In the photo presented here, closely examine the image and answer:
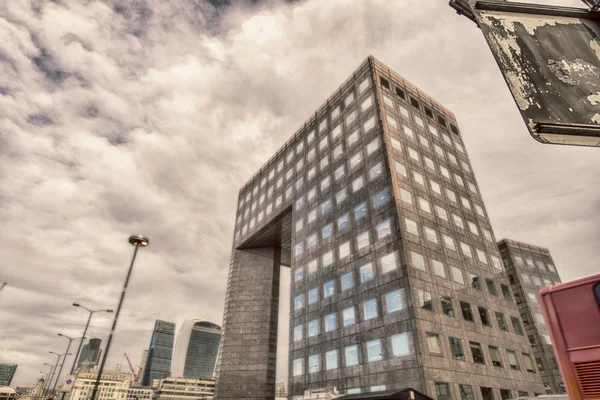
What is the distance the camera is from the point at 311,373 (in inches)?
1458

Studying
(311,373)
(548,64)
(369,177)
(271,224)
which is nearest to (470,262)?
(369,177)

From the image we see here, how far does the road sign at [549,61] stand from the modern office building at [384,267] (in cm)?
2876

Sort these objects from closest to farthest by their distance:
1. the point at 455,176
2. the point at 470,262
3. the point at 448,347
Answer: the point at 448,347, the point at 470,262, the point at 455,176

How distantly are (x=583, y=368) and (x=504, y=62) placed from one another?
230 inches

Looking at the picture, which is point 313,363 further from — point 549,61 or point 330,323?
point 549,61

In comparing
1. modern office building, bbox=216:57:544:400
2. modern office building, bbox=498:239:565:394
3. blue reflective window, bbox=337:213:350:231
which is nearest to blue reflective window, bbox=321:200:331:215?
modern office building, bbox=216:57:544:400

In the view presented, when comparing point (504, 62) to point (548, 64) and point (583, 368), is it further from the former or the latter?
point (583, 368)

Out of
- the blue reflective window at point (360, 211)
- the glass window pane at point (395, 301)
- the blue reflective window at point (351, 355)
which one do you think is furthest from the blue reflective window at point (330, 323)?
the blue reflective window at point (360, 211)

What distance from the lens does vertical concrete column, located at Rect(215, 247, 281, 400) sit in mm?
55125

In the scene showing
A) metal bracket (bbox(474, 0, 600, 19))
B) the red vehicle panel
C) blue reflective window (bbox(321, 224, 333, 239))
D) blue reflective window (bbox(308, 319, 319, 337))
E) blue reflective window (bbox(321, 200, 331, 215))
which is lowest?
the red vehicle panel

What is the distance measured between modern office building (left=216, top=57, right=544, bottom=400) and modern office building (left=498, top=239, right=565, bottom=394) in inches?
1093

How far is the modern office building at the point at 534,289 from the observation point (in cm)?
5731

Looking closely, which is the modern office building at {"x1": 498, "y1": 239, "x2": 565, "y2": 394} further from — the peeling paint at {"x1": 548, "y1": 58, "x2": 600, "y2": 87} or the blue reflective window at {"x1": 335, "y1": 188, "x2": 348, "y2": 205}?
the peeling paint at {"x1": 548, "y1": 58, "x2": 600, "y2": 87}

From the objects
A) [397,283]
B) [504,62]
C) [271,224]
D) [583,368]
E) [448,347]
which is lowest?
[583,368]
